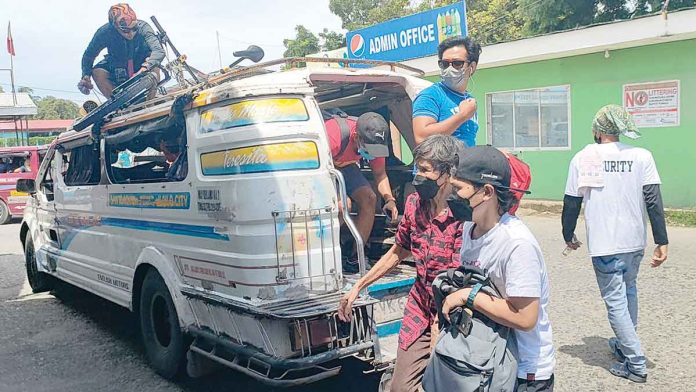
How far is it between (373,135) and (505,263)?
7.17ft

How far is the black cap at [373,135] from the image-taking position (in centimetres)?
439

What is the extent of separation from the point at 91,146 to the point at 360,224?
2767 mm

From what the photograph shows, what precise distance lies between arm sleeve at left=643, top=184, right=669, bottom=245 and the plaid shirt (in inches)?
80.0

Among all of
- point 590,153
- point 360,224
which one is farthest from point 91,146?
point 590,153

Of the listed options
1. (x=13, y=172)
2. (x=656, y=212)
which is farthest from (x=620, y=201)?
(x=13, y=172)

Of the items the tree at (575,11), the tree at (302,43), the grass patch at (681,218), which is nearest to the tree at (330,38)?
the tree at (302,43)

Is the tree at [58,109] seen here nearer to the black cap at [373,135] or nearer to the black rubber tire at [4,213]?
the black rubber tire at [4,213]

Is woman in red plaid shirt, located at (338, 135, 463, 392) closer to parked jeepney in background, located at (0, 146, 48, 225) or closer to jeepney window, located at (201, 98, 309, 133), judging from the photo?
jeepney window, located at (201, 98, 309, 133)

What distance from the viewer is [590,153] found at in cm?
461

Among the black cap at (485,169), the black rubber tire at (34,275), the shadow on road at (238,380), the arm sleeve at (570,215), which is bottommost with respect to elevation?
the shadow on road at (238,380)

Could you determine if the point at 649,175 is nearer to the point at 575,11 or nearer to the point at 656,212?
the point at 656,212

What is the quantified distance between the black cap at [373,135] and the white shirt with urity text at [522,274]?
6.56ft

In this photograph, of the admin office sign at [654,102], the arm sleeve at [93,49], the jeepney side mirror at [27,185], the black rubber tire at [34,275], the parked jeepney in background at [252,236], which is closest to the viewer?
the parked jeepney in background at [252,236]

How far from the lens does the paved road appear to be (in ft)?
15.3
